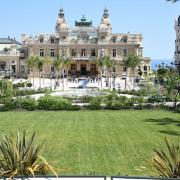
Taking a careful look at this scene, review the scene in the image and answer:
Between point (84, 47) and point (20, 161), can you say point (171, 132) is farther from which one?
point (84, 47)

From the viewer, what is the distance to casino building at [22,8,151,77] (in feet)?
314

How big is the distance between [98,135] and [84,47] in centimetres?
6786

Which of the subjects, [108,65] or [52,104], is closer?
[52,104]

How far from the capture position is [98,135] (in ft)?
95.9

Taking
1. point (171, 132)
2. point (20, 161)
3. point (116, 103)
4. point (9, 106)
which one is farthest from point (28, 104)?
point (20, 161)

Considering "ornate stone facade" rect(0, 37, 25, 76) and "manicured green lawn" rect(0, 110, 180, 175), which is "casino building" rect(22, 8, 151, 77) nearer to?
"ornate stone facade" rect(0, 37, 25, 76)

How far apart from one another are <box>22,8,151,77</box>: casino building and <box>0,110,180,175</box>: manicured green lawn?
52640mm

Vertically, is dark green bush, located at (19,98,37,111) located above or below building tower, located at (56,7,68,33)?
below

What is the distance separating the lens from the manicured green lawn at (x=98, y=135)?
69.4ft

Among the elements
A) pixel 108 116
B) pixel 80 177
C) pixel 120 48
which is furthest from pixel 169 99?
pixel 120 48

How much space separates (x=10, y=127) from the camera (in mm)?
32562

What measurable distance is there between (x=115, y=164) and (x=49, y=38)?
77849 mm

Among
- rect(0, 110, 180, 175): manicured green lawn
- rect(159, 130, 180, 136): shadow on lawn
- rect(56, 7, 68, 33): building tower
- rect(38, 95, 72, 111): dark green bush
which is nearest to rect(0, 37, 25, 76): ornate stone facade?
rect(56, 7, 68, 33): building tower

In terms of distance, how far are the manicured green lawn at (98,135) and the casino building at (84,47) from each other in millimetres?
52640
